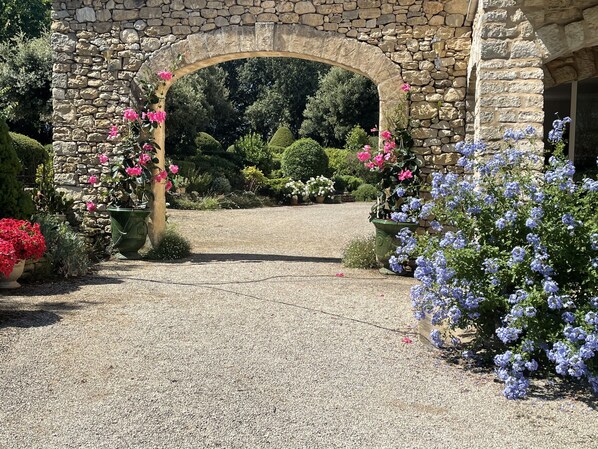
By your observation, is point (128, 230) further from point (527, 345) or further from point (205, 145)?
point (205, 145)

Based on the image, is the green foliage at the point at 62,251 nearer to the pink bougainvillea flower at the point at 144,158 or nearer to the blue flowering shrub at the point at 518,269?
the pink bougainvillea flower at the point at 144,158

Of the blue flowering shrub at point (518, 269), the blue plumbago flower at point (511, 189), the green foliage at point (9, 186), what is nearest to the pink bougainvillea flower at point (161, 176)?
the green foliage at point (9, 186)

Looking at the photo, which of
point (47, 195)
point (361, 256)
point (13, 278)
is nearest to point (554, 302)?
point (361, 256)

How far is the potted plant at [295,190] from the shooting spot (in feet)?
62.6

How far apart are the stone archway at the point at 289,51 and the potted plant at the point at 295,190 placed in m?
10.2

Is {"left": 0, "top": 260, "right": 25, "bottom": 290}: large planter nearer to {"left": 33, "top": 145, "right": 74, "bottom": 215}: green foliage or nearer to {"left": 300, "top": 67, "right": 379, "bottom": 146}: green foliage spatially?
{"left": 33, "top": 145, "right": 74, "bottom": 215}: green foliage

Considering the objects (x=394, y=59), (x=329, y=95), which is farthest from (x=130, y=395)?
(x=329, y=95)

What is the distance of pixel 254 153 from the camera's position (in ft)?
68.9

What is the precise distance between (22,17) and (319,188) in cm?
1486

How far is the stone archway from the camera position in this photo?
850 cm

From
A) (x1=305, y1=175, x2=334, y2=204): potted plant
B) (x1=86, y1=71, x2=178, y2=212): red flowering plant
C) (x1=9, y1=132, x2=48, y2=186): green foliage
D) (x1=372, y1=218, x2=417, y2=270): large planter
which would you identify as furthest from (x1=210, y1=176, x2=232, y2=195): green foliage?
(x1=372, y1=218, x2=417, y2=270): large planter

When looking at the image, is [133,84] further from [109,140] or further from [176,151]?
[176,151]

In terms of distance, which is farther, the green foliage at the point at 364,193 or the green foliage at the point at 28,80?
the green foliage at the point at 364,193

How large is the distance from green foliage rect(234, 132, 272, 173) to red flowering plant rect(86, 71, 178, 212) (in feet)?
37.8
